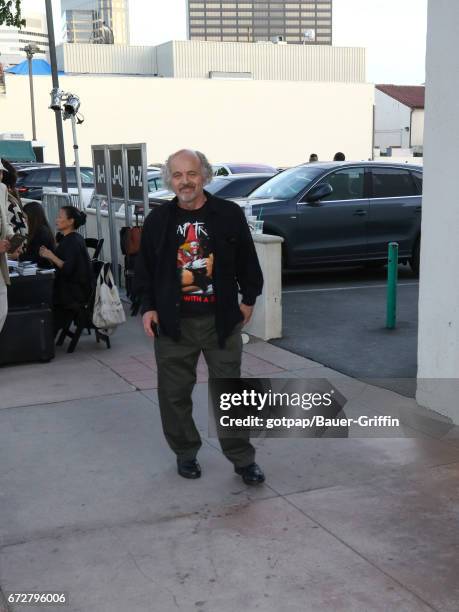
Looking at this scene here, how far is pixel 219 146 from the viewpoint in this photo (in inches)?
1827

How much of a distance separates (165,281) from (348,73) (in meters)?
67.1

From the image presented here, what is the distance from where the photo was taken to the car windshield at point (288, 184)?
Result: 1138 centimetres

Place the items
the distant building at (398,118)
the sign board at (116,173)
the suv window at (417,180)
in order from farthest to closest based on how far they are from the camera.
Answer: the distant building at (398,118) → the suv window at (417,180) → the sign board at (116,173)

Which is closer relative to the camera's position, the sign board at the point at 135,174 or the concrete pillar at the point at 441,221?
the concrete pillar at the point at 441,221

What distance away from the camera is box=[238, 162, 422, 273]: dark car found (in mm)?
11133

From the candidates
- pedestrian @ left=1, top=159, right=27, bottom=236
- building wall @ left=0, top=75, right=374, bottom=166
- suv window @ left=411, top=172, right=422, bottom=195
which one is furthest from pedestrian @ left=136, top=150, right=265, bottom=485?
building wall @ left=0, top=75, right=374, bottom=166

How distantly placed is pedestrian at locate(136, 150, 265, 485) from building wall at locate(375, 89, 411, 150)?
6303 cm

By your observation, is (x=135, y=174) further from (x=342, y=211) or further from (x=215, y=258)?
(x=215, y=258)

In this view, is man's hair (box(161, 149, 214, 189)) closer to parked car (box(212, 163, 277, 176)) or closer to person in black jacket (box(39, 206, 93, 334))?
person in black jacket (box(39, 206, 93, 334))

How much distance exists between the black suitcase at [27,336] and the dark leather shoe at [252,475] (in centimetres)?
329

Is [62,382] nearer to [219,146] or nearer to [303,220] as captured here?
[303,220]

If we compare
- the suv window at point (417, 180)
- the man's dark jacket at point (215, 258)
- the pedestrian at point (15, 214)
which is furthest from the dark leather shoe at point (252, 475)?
the suv window at point (417, 180)

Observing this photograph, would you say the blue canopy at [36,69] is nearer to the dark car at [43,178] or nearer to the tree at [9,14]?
the dark car at [43,178]

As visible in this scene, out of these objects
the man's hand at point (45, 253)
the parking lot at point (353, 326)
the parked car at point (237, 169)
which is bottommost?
the parking lot at point (353, 326)
